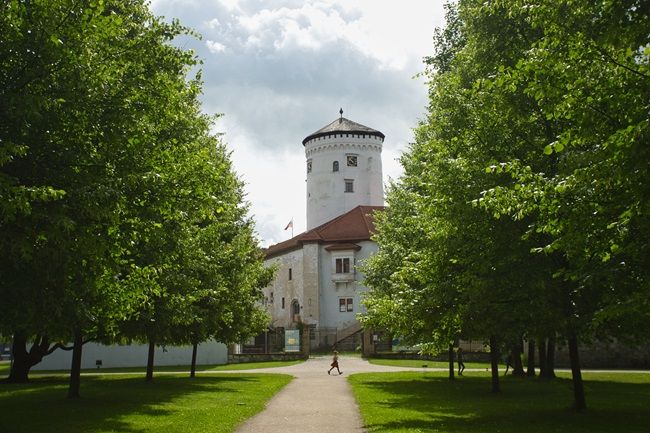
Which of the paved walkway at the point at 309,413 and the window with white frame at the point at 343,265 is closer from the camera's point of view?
the paved walkway at the point at 309,413

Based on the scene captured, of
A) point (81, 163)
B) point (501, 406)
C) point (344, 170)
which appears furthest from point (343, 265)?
point (81, 163)

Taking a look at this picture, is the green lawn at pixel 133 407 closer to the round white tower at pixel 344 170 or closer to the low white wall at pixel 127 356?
the low white wall at pixel 127 356

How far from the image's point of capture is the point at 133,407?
17875 millimetres

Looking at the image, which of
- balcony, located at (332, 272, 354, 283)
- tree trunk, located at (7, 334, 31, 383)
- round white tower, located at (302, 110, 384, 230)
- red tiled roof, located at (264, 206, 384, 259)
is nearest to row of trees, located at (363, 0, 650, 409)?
tree trunk, located at (7, 334, 31, 383)

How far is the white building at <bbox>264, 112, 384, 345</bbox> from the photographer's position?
7088cm

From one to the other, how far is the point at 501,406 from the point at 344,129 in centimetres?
6483

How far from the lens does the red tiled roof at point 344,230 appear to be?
71938mm

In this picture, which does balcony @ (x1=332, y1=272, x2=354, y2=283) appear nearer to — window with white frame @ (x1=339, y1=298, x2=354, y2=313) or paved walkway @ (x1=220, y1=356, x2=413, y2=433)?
window with white frame @ (x1=339, y1=298, x2=354, y2=313)

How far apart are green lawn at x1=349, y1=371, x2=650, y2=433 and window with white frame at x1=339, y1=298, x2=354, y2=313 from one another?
41.4m

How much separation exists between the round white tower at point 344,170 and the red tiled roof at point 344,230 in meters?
3.33

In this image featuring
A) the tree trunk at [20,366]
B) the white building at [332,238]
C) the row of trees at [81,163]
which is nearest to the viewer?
the row of trees at [81,163]

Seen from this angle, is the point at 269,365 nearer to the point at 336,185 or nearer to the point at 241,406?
the point at 241,406

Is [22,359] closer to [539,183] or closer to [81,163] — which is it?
[81,163]

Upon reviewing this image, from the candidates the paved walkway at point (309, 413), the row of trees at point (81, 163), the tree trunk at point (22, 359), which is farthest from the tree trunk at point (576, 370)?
the tree trunk at point (22, 359)
